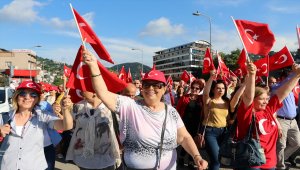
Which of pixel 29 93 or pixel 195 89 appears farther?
pixel 195 89

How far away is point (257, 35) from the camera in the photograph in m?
4.92

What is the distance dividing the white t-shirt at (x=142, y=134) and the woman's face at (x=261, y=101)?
1179 mm

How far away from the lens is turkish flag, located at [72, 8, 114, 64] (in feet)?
13.7

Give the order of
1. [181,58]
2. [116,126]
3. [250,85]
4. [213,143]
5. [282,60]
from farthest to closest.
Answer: [181,58] < [282,60] < [213,143] < [116,126] < [250,85]

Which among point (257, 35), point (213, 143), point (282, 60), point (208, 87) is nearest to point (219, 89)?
point (208, 87)

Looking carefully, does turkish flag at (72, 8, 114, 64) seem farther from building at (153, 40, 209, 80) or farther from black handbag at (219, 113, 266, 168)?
building at (153, 40, 209, 80)

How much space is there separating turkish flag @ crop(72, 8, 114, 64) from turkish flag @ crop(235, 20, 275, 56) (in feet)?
5.82

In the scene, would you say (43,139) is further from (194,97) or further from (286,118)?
(286,118)

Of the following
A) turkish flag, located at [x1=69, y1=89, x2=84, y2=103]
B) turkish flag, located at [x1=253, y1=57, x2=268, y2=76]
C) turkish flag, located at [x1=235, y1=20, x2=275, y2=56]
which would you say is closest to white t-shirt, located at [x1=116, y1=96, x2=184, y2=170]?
turkish flag, located at [x1=69, y1=89, x2=84, y2=103]

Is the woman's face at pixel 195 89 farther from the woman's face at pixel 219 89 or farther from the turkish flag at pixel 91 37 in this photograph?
the turkish flag at pixel 91 37

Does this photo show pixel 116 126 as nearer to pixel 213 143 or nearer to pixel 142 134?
pixel 142 134

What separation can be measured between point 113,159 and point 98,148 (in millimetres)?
210

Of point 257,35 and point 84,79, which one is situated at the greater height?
point 257,35

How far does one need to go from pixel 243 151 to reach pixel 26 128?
7.12 feet
